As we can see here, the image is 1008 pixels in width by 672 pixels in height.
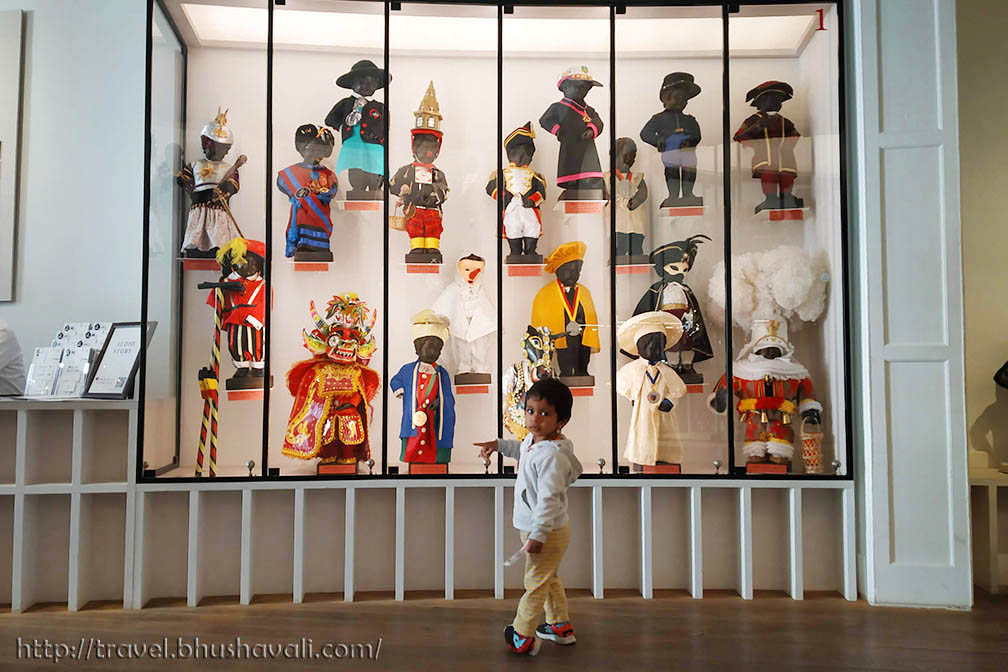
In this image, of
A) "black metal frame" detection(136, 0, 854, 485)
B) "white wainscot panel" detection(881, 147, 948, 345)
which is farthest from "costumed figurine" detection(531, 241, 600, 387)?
"white wainscot panel" detection(881, 147, 948, 345)

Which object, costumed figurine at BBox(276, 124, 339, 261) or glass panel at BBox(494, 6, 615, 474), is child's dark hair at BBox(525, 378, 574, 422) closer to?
glass panel at BBox(494, 6, 615, 474)

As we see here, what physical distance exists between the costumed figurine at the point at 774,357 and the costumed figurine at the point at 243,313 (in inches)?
80.5

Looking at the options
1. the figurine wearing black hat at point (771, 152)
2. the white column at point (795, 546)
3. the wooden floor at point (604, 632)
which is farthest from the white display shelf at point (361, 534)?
the figurine wearing black hat at point (771, 152)

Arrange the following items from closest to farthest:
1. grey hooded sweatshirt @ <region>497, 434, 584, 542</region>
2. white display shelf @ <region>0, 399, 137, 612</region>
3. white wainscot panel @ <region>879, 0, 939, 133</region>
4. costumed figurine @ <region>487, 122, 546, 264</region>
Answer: grey hooded sweatshirt @ <region>497, 434, 584, 542</region>, white display shelf @ <region>0, 399, 137, 612</region>, white wainscot panel @ <region>879, 0, 939, 133</region>, costumed figurine @ <region>487, 122, 546, 264</region>

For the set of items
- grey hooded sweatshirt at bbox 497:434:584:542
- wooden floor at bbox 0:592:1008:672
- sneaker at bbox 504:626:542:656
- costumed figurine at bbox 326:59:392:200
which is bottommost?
wooden floor at bbox 0:592:1008:672

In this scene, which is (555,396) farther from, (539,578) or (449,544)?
(449,544)

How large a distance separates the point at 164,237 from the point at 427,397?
4.45 ft

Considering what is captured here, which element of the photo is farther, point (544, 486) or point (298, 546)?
point (298, 546)

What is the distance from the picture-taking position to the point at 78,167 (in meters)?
3.41

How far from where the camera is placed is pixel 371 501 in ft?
10.2

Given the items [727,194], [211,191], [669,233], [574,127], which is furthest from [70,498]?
[727,194]

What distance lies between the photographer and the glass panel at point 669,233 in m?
3.04

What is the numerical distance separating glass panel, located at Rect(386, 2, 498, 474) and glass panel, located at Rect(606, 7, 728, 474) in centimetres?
62

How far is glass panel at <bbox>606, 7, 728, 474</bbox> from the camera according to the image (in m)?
3.04
